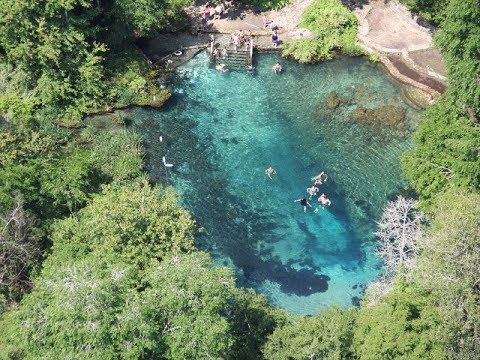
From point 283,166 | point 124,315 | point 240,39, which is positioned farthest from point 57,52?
point 124,315

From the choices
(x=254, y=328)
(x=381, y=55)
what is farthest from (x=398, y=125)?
(x=254, y=328)

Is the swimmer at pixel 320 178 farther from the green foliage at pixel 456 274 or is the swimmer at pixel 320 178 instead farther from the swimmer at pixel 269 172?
the green foliage at pixel 456 274

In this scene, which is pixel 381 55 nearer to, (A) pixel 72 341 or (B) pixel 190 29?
(B) pixel 190 29

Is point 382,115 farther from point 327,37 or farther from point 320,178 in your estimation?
point 327,37

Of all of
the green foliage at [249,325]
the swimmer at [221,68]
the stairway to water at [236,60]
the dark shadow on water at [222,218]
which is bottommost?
the dark shadow on water at [222,218]

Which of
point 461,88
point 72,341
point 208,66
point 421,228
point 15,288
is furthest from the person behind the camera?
point 208,66

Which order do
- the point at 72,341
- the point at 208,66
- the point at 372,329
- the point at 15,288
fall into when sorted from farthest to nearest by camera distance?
the point at 208,66 → the point at 15,288 → the point at 372,329 → the point at 72,341

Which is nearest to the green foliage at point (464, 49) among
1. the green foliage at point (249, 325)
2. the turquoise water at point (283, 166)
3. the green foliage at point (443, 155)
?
the green foliage at point (443, 155)
